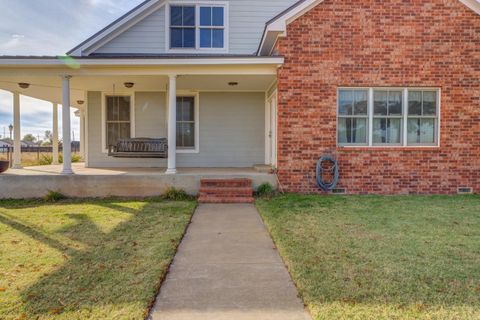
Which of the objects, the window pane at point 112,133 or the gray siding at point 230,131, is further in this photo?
the window pane at point 112,133

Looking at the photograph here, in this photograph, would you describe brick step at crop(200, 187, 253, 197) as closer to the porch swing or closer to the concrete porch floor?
the concrete porch floor

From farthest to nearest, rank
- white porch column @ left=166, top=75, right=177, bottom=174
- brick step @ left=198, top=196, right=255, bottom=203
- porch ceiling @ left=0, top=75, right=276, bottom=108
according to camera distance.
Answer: porch ceiling @ left=0, top=75, right=276, bottom=108 → white porch column @ left=166, top=75, right=177, bottom=174 → brick step @ left=198, top=196, right=255, bottom=203

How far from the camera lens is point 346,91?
838 cm

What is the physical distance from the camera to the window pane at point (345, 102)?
27.5ft

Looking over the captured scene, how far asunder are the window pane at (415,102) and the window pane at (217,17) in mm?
6111

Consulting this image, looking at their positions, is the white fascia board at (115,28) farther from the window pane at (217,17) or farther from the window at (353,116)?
the window at (353,116)

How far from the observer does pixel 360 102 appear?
8.40 metres

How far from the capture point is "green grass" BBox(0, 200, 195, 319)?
2.82 metres

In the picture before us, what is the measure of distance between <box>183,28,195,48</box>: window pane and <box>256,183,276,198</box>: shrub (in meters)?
5.46

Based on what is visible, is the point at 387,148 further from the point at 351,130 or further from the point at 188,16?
the point at 188,16

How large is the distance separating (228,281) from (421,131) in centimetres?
710

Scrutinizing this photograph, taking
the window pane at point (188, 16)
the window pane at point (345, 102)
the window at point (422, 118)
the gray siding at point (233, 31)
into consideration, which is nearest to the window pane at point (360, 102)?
the window pane at point (345, 102)

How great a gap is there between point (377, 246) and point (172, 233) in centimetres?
279

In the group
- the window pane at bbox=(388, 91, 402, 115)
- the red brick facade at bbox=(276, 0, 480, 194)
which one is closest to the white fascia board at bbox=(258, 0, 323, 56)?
the red brick facade at bbox=(276, 0, 480, 194)
